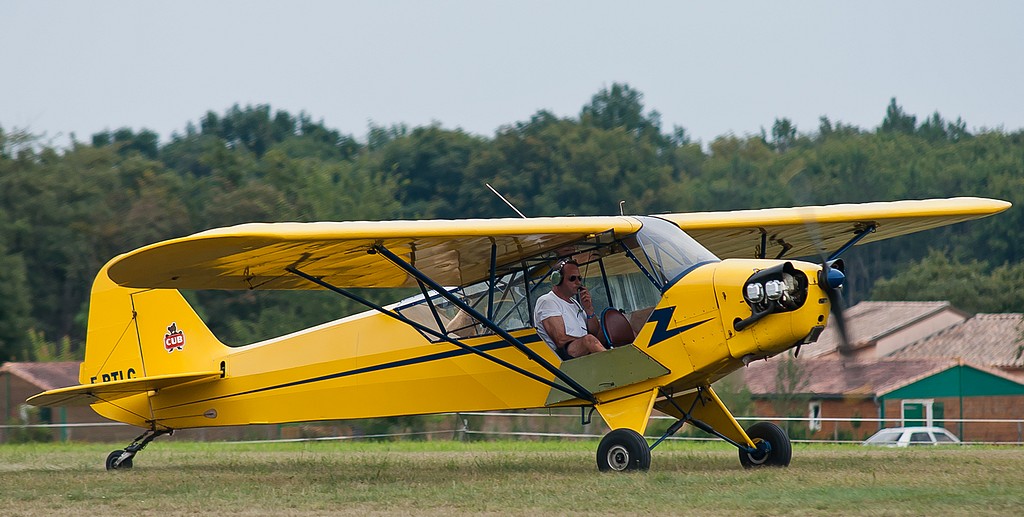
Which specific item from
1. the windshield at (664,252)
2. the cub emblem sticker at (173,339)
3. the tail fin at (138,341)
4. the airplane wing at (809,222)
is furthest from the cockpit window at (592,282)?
the cub emblem sticker at (173,339)

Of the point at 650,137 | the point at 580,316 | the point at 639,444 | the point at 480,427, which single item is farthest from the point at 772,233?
the point at 650,137

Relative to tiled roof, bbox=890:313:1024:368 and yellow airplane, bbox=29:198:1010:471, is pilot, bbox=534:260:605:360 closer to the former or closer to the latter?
yellow airplane, bbox=29:198:1010:471

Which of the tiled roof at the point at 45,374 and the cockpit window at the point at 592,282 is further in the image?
the tiled roof at the point at 45,374

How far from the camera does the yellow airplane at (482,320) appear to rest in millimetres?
11164

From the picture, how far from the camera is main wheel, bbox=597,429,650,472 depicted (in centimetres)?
1126

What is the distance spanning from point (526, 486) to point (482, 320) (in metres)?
2.11

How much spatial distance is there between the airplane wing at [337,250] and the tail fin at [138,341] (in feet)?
7.38

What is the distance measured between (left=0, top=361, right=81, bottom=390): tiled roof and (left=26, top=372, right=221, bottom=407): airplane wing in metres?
22.3

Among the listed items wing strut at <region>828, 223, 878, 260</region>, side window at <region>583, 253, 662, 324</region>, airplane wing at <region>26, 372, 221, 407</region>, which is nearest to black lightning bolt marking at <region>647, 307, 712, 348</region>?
side window at <region>583, 253, 662, 324</region>

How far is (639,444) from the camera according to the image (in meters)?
11.3

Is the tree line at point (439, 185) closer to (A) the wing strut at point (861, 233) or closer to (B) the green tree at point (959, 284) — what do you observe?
(B) the green tree at point (959, 284)

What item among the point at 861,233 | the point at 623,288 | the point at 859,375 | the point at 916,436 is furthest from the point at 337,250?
the point at 859,375

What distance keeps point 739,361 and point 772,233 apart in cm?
300

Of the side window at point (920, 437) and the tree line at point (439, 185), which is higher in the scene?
the tree line at point (439, 185)
